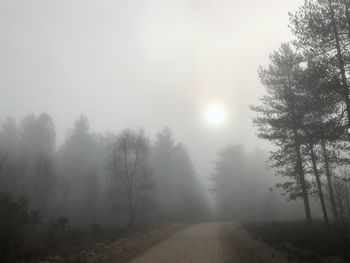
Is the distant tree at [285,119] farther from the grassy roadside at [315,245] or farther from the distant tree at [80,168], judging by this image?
the distant tree at [80,168]

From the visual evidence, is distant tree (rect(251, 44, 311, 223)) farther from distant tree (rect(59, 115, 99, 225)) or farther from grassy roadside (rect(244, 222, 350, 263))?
distant tree (rect(59, 115, 99, 225))

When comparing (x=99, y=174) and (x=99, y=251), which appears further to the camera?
(x=99, y=174)

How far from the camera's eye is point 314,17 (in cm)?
1498

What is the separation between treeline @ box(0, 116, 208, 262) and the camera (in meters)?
40.6

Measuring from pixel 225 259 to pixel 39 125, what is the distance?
173 ft

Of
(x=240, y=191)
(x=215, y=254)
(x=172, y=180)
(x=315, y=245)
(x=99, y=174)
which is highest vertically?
(x=99, y=174)

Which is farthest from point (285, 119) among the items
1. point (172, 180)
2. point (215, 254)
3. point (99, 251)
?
point (172, 180)

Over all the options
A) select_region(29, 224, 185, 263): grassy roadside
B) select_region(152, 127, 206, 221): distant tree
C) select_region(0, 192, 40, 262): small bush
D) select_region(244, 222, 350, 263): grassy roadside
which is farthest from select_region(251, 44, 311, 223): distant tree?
select_region(152, 127, 206, 221): distant tree

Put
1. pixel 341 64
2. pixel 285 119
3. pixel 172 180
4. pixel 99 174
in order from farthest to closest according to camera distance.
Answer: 1. pixel 172 180
2. pixel 99 174
3. pixel 285 119
4. pixel 341 64

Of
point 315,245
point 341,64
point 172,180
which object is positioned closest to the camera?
point 315,245

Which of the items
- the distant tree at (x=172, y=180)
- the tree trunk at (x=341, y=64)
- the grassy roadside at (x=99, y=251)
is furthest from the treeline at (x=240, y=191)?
the tree trunk at (x=341, y=64)

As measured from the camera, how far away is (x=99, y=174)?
55.4 m

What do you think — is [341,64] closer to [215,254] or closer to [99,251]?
[215,254]

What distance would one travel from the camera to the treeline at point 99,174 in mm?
40562
